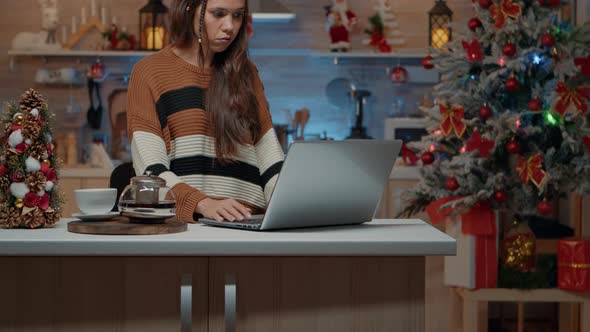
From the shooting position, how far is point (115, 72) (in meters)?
5.59

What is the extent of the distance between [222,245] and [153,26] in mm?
4049

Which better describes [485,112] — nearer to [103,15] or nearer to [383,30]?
[383,30]

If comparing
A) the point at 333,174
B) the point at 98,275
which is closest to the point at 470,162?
the point at 333,174

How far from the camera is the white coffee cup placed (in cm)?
175

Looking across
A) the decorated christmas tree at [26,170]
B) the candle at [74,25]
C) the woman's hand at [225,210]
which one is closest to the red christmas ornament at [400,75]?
the candle at [74,25]

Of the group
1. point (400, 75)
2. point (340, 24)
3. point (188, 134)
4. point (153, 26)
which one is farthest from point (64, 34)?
point (188, 134)

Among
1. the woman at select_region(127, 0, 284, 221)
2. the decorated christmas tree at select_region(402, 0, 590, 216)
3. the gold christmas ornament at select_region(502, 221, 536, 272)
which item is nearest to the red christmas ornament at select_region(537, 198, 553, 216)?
the decorated christmas tree at select_region(402, 0, 590, 216)

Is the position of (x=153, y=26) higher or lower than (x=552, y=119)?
higher

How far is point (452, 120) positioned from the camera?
12.3ft

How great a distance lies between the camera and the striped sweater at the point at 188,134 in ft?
7.29

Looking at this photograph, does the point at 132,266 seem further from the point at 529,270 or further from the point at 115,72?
the point at 115,72

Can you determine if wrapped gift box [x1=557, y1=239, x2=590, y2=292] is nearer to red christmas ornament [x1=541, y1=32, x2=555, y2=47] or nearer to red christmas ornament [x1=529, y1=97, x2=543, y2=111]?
red christmas ornament [x1=529, y1=97, x2=543, y2=111]

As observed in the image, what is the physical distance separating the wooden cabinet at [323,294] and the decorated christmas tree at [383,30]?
3.94 m

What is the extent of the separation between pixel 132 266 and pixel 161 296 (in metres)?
0.08
